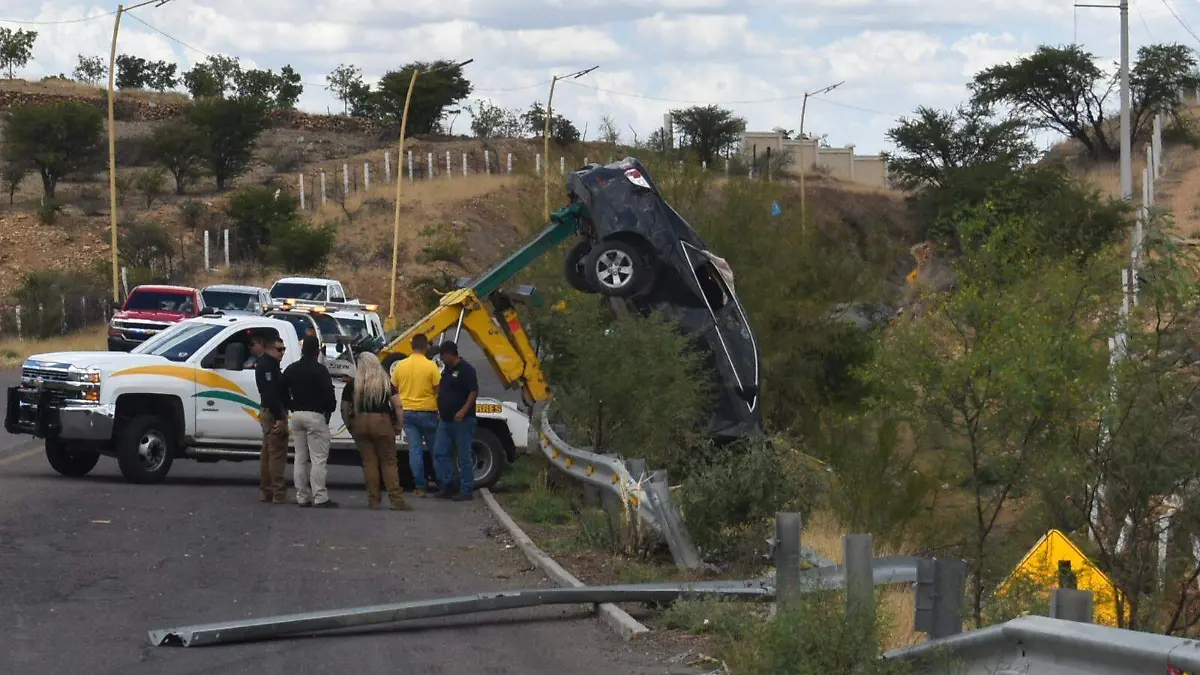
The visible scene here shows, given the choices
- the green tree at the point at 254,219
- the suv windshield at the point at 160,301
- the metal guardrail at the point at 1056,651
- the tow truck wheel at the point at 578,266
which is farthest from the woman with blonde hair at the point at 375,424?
the green tree at the point at 254,219

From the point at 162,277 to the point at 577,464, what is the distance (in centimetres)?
4833

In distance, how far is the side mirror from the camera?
742 inches

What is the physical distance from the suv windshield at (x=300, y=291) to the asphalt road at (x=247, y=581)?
2159 centimetres

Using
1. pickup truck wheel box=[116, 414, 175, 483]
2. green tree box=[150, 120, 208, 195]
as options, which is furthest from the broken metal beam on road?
green tree box=[150, 120, 208, 195]

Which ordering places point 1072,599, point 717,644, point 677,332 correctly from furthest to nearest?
point 677,332 < point 717,644 < point 1072,599

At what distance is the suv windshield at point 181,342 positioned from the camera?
19.0 metres

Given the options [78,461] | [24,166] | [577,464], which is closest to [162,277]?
[24,166]

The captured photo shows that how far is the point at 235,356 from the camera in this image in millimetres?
18875

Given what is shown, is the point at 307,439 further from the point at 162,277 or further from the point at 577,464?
the point at 162,277

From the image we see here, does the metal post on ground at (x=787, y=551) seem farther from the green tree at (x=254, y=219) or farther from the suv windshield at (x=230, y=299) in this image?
the green tree at (x=254, y=219)

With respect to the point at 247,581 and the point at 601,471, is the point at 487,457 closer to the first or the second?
the point at 601,471

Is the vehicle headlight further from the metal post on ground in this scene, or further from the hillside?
the hillside

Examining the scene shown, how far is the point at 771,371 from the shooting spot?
29453 millimetres

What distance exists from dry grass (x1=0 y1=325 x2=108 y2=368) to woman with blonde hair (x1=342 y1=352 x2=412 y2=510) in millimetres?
26504
